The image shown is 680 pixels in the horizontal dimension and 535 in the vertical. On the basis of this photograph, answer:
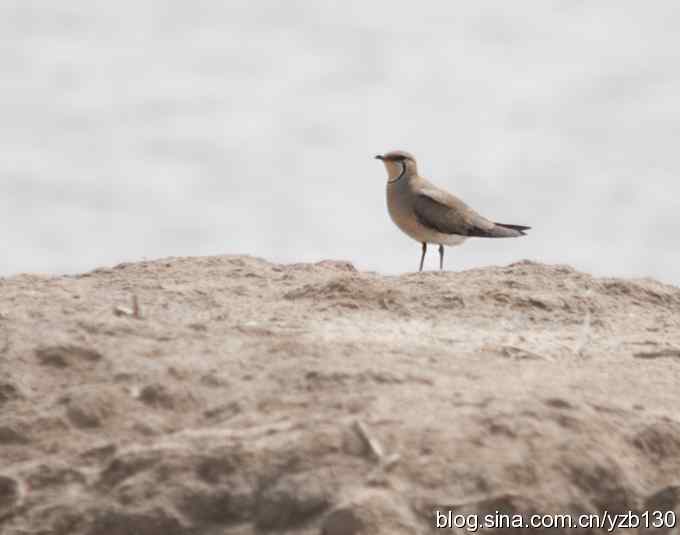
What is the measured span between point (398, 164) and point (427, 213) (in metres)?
0.55

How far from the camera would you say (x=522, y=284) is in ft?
24.6

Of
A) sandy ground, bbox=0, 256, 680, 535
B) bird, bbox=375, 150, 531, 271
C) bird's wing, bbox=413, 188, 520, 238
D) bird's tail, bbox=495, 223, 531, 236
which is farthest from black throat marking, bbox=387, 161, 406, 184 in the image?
sandy ground, bbox=0, 256, 680, 535

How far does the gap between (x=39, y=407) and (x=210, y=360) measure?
2.20 ft

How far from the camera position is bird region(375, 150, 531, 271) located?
11.1 m

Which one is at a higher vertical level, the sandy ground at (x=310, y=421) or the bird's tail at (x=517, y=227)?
the bird's tail at (x=517, y=227)

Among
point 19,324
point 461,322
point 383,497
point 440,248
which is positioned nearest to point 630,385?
point 461,322

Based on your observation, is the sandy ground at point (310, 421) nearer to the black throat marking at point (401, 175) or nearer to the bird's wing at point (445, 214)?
the bird's wing at point (445, 214)

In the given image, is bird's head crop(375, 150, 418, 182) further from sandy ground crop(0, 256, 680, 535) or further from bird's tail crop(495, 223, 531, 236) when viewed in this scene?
sandy ground crop(0, 256, 680, 535)

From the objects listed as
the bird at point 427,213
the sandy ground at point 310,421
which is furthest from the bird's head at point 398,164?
the sandy ground at point 310,421

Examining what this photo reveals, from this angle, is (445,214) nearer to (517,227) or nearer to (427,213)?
(427,213)

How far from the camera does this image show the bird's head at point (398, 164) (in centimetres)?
1138

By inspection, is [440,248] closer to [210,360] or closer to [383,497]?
[210,360]

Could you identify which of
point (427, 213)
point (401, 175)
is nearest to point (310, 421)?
point (427, 213)

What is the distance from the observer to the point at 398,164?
11.4 m
